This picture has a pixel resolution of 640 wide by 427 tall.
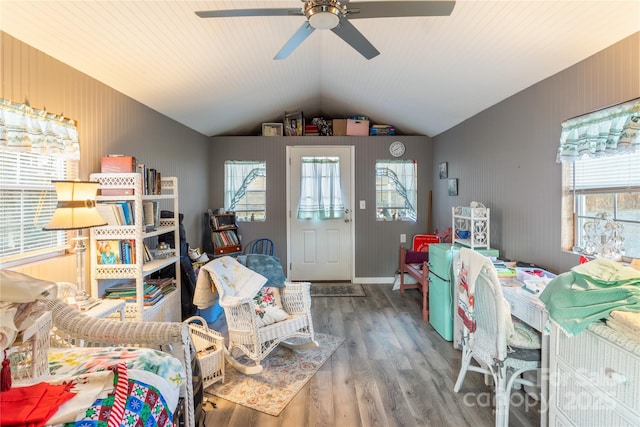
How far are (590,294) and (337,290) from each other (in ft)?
10.3

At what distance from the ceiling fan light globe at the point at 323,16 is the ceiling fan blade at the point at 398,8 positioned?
95mm

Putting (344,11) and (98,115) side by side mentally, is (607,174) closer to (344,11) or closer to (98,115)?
(344,11)

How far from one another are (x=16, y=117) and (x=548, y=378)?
306 cm

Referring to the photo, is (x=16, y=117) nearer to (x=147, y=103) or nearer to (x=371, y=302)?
(x=147, y=103)

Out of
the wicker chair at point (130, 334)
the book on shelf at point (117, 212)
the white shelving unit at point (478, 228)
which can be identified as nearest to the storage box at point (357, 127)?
the white shelving unit at point (478, 228)

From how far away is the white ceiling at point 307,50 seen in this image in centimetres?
165

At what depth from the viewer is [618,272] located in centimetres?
134

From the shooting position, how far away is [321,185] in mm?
4473

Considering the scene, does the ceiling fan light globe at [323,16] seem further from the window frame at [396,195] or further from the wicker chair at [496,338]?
the window frame at [396,195]

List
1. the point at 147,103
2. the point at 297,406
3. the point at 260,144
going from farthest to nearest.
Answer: the point at 260,144, the point at 147,103, the point at 297,406

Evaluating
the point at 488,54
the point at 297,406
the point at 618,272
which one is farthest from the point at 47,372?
the point at 488,54

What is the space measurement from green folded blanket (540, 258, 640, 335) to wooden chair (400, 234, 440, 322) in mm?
1756

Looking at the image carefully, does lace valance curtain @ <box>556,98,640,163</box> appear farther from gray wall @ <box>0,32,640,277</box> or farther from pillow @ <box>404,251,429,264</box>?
pillow @ <box>404,251,429,264</box>

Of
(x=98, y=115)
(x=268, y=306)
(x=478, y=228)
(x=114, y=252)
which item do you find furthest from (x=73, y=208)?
(x=478, y=228)
